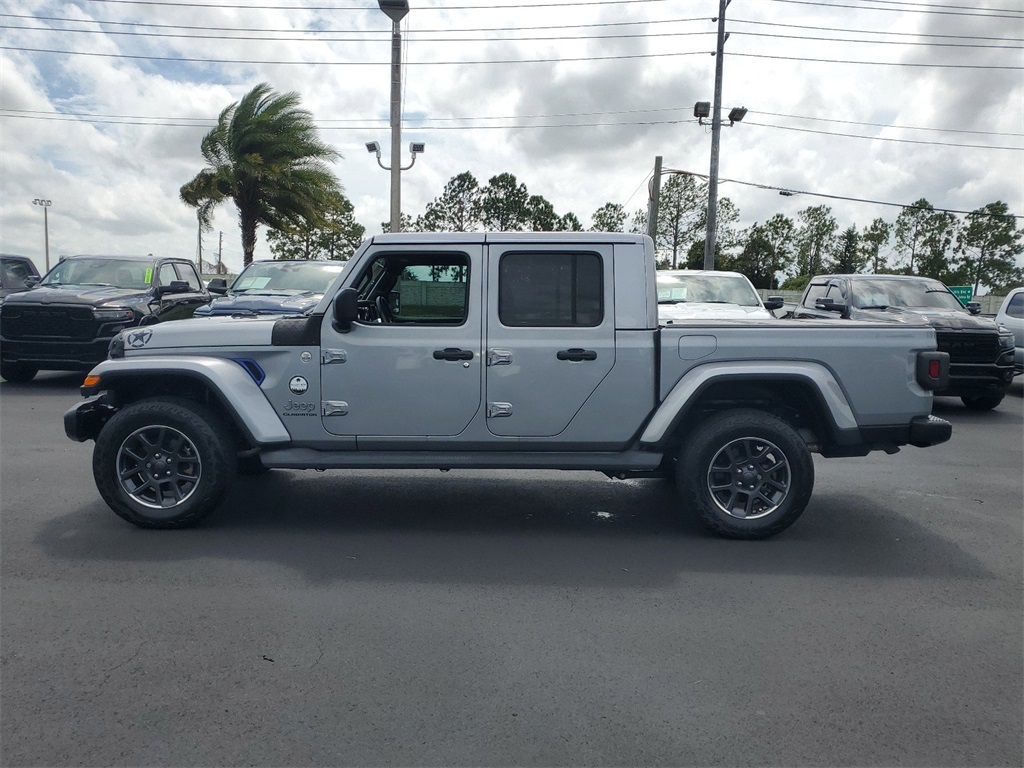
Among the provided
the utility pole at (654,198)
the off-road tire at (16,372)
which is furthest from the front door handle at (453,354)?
the utility pole at (654,198)

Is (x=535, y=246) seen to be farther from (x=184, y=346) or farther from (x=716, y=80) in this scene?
(x=716, y=80)

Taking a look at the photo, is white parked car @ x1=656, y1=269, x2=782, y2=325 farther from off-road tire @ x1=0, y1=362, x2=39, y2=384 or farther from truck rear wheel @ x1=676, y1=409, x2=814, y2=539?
off-road tire @ x1=0, y1=362, x2=39, y2=384

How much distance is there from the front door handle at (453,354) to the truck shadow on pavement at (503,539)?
44.8 inches

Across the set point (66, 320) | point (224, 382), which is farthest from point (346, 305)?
point (66, 320)

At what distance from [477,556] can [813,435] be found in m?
2.36

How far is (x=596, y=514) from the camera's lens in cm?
585

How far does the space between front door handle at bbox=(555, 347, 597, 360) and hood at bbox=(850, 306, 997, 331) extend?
6.59 metres

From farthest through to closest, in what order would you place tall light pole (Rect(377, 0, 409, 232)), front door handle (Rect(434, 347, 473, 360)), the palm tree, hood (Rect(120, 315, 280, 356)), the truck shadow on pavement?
the palm tree → tall light pole (Rect(377, 0, 409, 232)) → hood (Rect(120, 315, 280, 356)) → front door handle (Rect(434, 347, 473, 360)) → the truck shadow on pavement

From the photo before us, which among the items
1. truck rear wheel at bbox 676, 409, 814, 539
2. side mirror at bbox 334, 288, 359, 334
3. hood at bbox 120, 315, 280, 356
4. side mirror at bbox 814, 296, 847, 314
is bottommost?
truck rear wheel at bbox 676, 409, 814, 539

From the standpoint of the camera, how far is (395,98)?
1762cm

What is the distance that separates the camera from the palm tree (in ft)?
80.3

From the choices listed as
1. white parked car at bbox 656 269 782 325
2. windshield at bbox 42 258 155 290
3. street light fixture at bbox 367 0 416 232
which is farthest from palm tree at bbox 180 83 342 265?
white parked car at bbox 656 269 782 325

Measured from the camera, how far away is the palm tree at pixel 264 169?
963 inches

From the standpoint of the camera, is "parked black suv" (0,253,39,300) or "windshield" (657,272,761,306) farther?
"parked black suv" (0,253,39,300)
